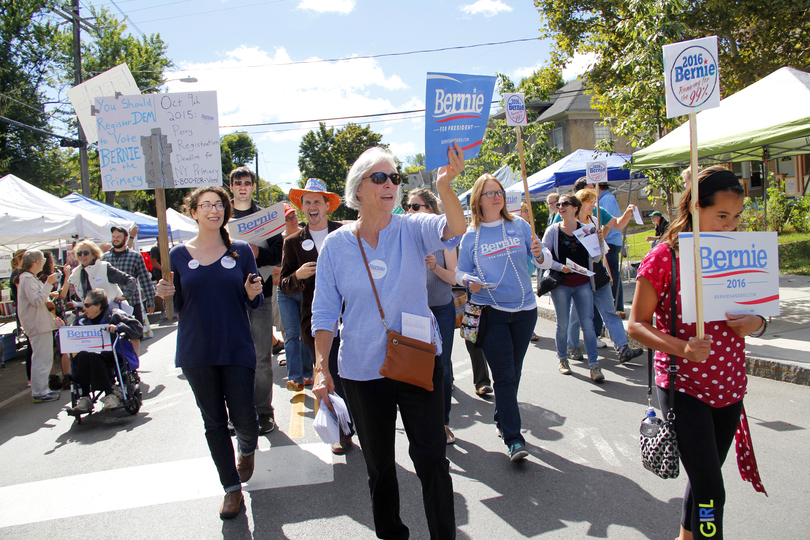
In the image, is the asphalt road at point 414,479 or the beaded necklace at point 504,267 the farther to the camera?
the beaded necklace at point 504,267

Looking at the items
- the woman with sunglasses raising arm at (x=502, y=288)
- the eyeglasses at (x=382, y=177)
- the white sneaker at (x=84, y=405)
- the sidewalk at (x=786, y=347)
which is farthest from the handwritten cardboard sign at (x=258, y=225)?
the sidewalk at (x=786, y=347)

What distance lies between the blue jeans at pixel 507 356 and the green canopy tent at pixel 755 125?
3736mm

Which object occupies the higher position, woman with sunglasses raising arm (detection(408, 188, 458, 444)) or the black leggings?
woman with sunglasses raising arm (detection(408, 188, 458, 444))

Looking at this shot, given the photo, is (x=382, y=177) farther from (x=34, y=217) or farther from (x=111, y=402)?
(x=34, y=217)

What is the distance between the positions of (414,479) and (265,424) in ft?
5.73

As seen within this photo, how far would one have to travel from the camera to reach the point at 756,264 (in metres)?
2.35

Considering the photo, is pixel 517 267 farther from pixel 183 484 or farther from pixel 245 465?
pixel 183 484

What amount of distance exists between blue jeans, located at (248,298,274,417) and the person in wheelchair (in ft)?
6.56

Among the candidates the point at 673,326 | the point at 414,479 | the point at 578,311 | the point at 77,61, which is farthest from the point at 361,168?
the point at 77,61

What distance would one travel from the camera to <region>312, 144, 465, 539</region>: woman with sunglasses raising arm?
253cm

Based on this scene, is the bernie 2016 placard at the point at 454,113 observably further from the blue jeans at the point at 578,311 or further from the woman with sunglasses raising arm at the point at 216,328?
the blue jeans at the point at 578,311

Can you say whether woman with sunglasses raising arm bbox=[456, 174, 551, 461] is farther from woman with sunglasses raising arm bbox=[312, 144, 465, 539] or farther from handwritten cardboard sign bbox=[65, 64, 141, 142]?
handwritten cardboard sign bbox=[65, 64, 141, 142]

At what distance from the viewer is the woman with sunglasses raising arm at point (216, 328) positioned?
11.0 feet

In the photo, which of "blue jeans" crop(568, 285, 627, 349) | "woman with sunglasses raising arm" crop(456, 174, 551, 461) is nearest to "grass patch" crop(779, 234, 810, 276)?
"blue jeans" crop(568, 285, 627, 349)
